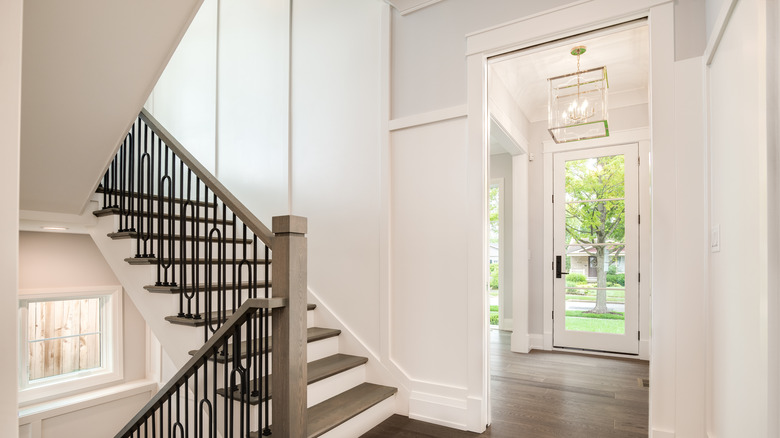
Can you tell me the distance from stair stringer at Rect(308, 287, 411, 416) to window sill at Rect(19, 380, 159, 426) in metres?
2.49

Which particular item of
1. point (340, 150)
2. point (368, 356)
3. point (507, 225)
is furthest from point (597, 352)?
point (340, 150)

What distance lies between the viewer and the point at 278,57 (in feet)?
13.2

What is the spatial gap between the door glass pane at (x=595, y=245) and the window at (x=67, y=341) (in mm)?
5054

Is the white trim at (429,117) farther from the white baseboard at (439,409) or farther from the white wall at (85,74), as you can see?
the white baseboard at (439,409)

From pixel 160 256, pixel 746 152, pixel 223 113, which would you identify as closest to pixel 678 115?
pixel 746 152

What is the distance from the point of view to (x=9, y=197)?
50.0 inches

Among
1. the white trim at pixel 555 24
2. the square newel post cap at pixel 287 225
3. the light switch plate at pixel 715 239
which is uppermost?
the white trim at pixel 555 24

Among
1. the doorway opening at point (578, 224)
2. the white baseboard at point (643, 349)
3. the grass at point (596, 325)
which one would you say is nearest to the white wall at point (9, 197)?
the doorway opening at point (578, 224)

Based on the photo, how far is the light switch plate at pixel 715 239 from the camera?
80.5 inches

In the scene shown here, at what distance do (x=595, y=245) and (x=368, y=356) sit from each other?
325cm

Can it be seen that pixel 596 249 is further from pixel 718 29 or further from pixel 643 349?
pixel 718 29

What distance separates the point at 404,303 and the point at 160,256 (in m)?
1.66

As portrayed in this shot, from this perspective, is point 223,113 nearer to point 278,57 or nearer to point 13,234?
point 278,57

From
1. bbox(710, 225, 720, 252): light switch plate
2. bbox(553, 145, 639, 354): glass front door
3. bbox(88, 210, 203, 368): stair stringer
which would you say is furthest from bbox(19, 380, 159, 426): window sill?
bbox(710, 225, 720, 252): light switch plate
